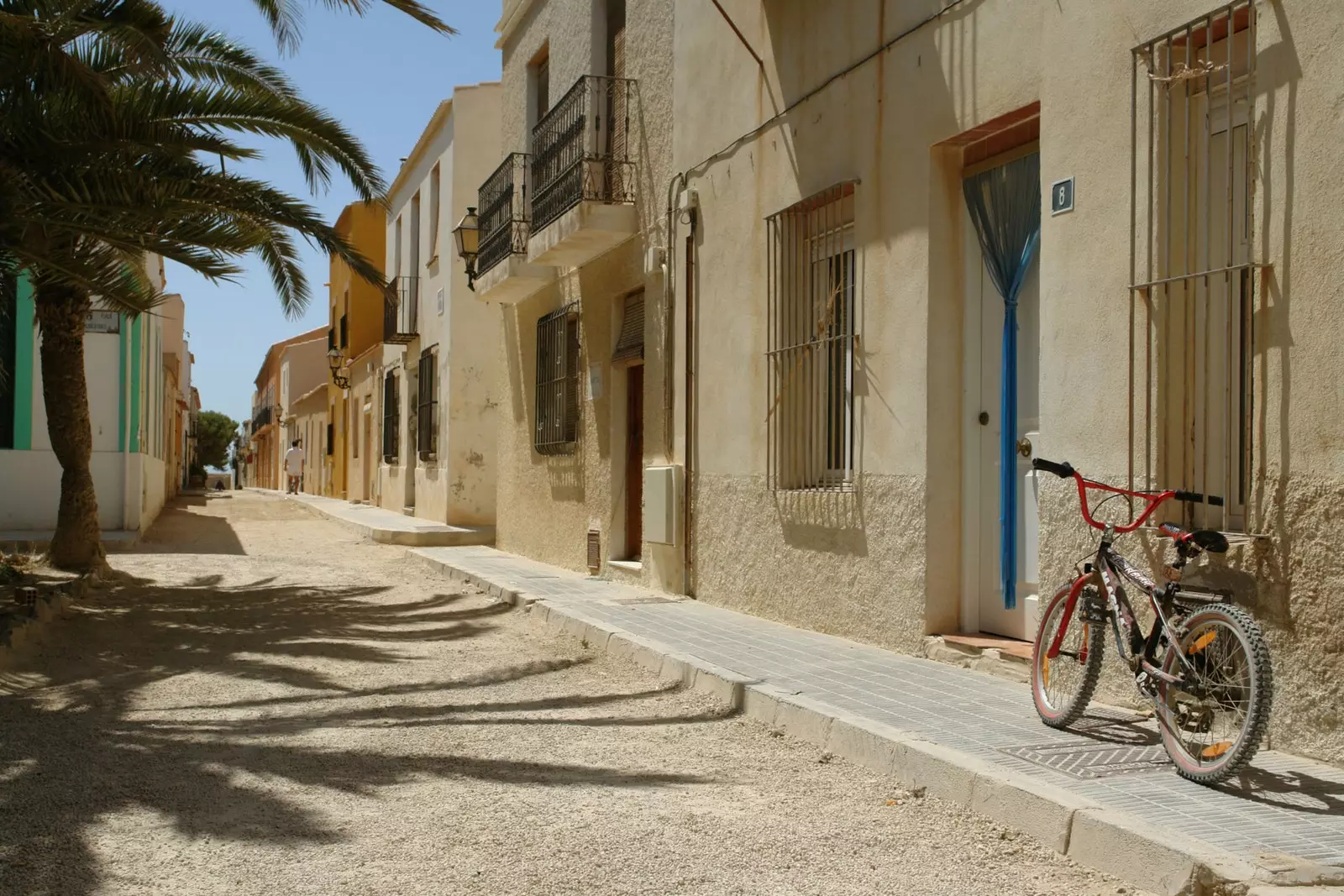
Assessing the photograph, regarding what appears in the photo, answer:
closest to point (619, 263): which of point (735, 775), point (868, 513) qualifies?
point (868, 513)

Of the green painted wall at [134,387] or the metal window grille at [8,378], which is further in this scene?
the green painted wall at [134,387]

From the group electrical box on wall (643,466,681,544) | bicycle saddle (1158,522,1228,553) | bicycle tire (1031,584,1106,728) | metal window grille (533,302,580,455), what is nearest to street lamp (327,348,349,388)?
metal window grille (533,302,580,455)

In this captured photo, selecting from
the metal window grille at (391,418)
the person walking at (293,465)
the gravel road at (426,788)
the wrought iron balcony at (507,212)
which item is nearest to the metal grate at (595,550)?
the wrought iron balcony at (507,212)

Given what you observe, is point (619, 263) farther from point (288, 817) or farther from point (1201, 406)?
point (288, 817)

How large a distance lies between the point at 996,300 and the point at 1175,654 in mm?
2921

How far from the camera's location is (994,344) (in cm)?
668

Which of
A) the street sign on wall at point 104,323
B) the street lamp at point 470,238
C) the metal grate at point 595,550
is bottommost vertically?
the metal grate at point 595,550

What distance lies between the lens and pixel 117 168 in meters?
9.44

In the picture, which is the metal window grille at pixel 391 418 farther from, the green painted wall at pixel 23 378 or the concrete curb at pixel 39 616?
the concrete curb at pixel 39 616

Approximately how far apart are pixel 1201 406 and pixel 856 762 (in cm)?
204

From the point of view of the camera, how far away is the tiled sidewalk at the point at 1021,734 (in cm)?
355

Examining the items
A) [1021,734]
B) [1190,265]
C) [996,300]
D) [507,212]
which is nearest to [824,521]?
Answer: [996,300]

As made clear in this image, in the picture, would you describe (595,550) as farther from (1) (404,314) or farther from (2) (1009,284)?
(1) (404,314)

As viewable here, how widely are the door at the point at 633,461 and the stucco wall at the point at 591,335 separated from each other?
2.5 inches
